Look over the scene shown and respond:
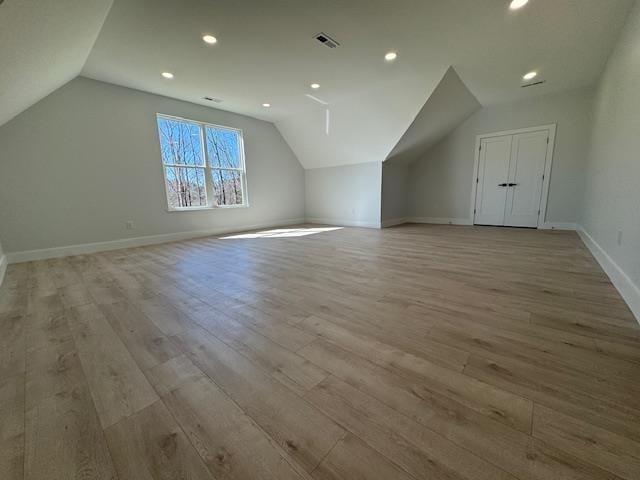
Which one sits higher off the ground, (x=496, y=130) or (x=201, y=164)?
(x=496, y=130)

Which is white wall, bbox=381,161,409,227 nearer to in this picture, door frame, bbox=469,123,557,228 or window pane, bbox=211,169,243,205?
door frame, bbox=469,123,557,228

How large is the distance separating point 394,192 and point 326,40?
13.6 ft

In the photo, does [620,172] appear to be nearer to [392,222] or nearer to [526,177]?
[526,177]

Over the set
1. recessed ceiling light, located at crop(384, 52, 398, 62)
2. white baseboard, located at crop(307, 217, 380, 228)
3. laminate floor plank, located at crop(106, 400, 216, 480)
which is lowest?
laminate floor plank, located at crop(106, 400, 216, 480)

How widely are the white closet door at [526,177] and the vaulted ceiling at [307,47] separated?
3.27 feet

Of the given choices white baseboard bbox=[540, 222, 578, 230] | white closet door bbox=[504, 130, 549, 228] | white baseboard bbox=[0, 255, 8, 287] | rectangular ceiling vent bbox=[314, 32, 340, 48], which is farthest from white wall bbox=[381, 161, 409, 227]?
white baseboard bbox=[0, 255, 8, 287]

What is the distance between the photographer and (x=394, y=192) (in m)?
6.44

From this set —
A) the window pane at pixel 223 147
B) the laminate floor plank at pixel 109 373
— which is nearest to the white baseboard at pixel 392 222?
the window pane at pixel 223 147

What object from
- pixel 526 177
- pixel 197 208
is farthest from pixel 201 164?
pixel 526 177

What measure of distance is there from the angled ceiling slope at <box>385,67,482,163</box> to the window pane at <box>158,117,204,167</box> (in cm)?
418

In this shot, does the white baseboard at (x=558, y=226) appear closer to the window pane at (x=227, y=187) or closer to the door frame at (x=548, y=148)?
the door frame at (x=548, y=148)

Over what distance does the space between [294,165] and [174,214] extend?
349 centimetres

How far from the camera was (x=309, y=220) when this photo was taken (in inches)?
299

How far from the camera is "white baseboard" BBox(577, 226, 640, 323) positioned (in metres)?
1.73
